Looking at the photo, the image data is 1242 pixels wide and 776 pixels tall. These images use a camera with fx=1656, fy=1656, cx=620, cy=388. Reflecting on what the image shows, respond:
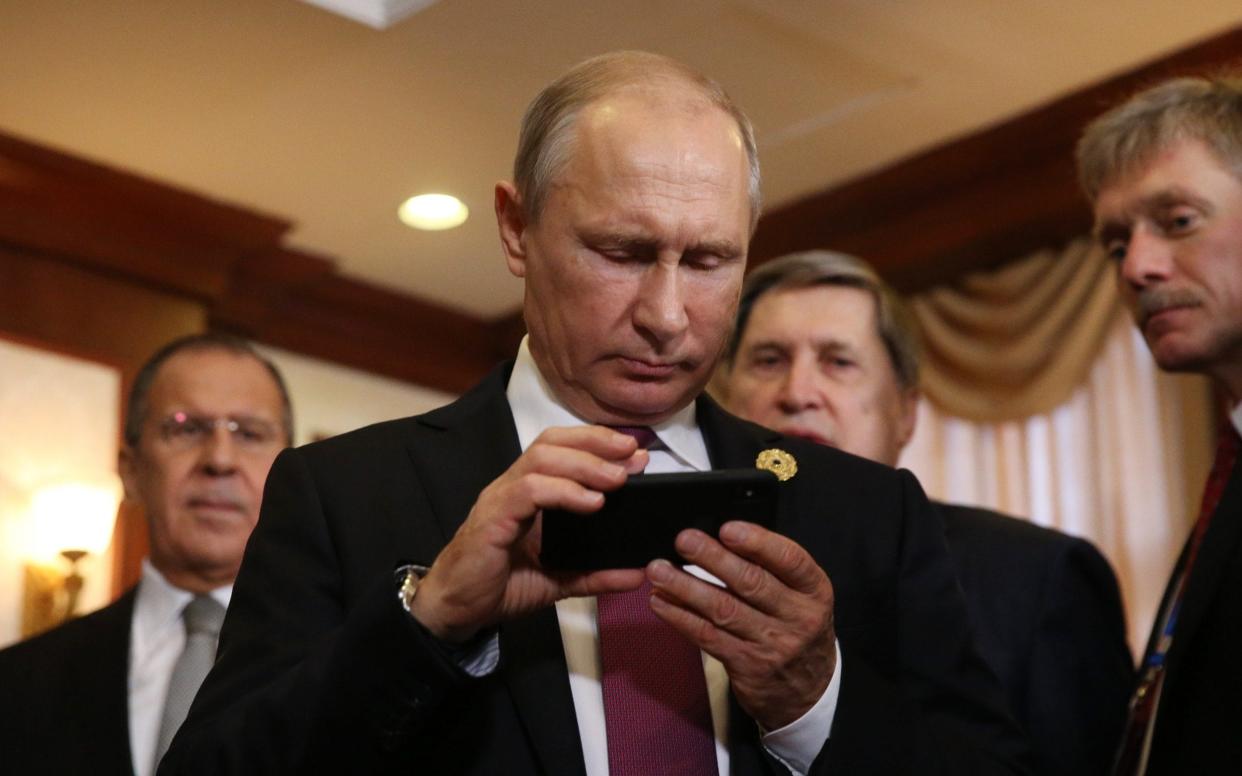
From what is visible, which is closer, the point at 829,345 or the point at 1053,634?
the point at 1053,634

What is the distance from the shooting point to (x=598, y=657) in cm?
193

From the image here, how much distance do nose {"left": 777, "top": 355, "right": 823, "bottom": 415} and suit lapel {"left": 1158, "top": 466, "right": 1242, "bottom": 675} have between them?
34.2 inches

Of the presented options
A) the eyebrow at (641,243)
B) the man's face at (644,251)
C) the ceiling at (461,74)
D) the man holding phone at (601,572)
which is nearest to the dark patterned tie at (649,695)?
the man holding phone at (601,572)

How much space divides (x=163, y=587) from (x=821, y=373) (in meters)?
1.44

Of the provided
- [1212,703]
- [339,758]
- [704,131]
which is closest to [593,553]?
[339,758]

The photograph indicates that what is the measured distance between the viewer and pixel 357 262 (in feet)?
23.6

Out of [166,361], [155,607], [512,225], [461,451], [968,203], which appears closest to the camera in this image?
[461,451]

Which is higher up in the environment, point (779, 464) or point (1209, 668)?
point (779, 464)

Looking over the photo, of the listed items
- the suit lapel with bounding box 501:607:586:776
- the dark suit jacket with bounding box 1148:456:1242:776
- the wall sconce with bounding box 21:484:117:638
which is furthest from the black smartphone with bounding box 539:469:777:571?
the wall sconce with bounding box 21:484:117:638

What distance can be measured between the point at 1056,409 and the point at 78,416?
12.3 ft

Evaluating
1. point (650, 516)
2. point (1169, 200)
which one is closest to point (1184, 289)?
point (1169, 200)

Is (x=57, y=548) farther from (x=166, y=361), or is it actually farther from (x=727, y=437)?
(x=727, y=437)

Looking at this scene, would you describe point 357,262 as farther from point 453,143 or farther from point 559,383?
point 559,383

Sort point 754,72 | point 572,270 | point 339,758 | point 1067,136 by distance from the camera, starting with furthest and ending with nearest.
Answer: point 1067,136, point 754,72, point 572,270, point 339,758
